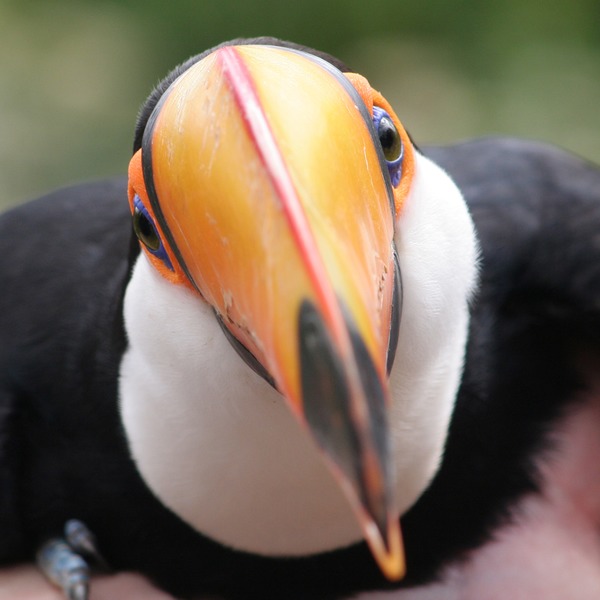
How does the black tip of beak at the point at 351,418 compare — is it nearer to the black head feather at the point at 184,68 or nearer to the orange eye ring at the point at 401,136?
the orange eye ring at the point at 401,136

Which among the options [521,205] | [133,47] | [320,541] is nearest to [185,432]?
[320,541]

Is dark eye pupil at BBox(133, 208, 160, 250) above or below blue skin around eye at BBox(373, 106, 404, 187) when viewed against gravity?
below

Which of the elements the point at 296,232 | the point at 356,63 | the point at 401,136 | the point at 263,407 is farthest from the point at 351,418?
the point at 356,63

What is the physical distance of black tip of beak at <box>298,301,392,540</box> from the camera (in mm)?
992

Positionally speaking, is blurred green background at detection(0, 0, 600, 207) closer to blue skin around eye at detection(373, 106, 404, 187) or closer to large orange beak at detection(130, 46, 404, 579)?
blue skin around eye at detection(373, 106, 404, 187)

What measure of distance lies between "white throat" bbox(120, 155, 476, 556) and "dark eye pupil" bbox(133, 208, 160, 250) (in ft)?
0.14

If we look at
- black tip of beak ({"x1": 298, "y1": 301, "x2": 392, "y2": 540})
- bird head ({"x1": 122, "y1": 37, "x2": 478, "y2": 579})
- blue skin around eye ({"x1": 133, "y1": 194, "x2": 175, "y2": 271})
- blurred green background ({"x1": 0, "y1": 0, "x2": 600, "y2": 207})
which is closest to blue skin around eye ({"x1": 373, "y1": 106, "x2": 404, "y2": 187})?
bird head ({"x1": 122, "y1": 37, "x2": 478, "y2": 579})

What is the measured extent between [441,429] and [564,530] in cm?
44

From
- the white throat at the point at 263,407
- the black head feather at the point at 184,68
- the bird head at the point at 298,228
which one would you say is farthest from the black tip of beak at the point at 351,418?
the black head feather at the point at 184,68

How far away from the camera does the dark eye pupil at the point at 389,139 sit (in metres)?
1.38

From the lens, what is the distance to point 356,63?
157 inches

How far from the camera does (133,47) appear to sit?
409cm

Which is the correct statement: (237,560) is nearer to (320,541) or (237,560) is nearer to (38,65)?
(320,541)

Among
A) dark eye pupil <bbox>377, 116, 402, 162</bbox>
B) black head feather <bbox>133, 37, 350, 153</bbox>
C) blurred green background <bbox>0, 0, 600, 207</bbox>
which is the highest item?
black head feather <bbox>133, 37, 350, 153</bbox>
